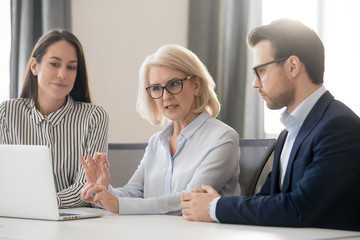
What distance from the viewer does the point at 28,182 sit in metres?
1.75

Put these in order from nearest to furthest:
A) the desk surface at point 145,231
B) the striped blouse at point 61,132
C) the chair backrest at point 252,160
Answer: the desk surface at point 145,231 < the chair backrest at point 252,160 < the striped blouse at point 61,132

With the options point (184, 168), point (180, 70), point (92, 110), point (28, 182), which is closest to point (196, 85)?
point (180, 70)

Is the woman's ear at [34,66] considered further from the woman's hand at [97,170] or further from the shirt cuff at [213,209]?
the shirt cuff at [213,209]

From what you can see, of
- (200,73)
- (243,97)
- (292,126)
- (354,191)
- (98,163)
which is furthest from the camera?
(243,97)

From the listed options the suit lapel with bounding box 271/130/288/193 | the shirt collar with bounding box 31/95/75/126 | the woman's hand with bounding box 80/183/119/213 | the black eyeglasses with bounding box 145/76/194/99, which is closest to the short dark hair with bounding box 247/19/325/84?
the suit lapel with bounding box 271/130/288/193

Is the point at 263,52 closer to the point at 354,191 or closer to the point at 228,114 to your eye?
the point at 354,191

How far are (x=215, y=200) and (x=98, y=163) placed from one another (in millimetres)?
637

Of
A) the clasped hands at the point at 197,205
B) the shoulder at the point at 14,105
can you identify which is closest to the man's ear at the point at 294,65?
the clasped hands at the point at 197,205

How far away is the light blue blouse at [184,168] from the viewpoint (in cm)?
208

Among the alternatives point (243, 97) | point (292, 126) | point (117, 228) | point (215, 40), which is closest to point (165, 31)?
point (215, 40)

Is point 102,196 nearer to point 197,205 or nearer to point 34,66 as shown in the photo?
point 197,205

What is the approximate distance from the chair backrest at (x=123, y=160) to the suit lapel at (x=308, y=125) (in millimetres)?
1248

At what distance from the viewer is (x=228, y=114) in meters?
4.21

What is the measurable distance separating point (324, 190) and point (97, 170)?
0.98 m
